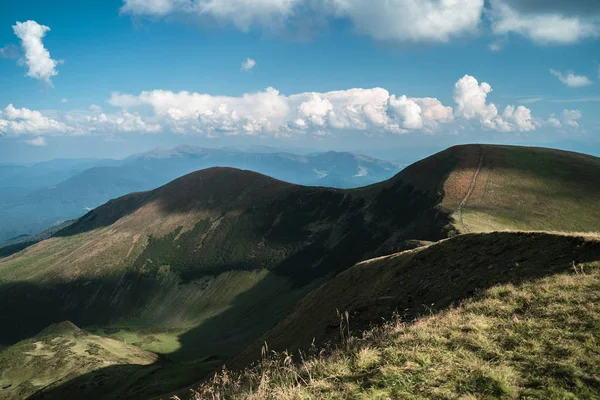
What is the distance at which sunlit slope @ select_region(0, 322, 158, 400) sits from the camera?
285 ft

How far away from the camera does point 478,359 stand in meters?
9.34

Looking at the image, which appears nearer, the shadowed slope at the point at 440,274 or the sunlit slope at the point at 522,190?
the shadowed slope at the point at 440,274

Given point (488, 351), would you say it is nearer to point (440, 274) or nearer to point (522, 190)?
point (440, 274)

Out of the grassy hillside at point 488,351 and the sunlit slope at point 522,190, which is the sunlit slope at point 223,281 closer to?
the sunlit slope at point 522,190

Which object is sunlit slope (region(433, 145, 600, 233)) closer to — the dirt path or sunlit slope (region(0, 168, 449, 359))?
the dirt path

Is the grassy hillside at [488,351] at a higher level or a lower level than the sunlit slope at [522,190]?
lower

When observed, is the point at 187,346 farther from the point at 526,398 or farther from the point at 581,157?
the point at 581,157

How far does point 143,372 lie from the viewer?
74.0 m

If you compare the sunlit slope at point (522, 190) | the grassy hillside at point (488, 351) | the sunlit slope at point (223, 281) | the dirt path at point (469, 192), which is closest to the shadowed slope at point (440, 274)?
the grassy hillside at point (488, 351)

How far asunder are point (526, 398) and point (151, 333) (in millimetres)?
162736

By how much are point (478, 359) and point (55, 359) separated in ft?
420

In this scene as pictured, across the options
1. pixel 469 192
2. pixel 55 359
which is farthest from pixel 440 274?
pixel 55 359

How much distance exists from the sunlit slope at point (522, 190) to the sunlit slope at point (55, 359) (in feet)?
346

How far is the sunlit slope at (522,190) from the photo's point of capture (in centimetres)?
8994
